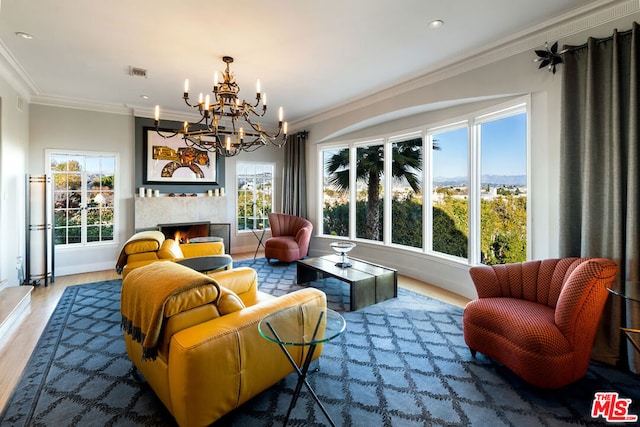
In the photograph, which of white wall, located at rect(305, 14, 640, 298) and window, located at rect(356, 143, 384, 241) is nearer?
white wall, located at rect(305, 14, 640, 298)

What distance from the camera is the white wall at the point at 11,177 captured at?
3.72 meters

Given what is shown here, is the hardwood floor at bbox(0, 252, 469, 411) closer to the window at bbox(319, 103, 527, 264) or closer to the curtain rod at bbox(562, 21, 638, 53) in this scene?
the window at bbox(319, 103, 527, 264)

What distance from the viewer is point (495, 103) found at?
3566 mm

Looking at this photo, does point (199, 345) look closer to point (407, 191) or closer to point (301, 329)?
point (301, 329)

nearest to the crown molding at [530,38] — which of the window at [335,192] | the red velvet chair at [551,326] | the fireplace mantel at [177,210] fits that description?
Answer: the window at [335,192]

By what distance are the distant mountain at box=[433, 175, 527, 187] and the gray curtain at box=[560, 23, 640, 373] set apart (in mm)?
786

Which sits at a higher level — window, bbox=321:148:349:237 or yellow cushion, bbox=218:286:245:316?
window, bbox=321:148:349:237

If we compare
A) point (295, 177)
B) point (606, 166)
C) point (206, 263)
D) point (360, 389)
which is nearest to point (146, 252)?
point (206, 263)

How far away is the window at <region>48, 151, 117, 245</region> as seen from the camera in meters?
5.15

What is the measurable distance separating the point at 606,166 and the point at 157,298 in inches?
134

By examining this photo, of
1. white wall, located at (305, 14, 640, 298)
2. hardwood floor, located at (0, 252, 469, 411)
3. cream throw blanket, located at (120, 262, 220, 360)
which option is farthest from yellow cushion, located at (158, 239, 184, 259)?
white wall, located at (305, 14, 640, 298)

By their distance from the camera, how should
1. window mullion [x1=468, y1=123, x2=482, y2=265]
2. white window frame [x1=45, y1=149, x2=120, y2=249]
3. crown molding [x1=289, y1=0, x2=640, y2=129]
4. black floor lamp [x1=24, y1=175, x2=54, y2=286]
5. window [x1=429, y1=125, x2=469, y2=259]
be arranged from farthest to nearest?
white window frame [x1=45, y1=149, x2=120, y2=249] → black floor lamp [x1=24, y1=175, x2=54, y2=286] → window [x1=429, y1=125, x2=469, y2=259] → window mullion [x1=468, y1=123, x2=482, y2=265] → crown molding [x1=289, y1=0, x2=640, y2=129]

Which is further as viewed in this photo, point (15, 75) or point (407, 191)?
point (407, 191)

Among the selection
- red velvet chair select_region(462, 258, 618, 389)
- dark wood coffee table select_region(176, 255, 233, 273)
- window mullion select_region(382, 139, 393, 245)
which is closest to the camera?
red velvet chair select_region(462, 258, 618, 389)
